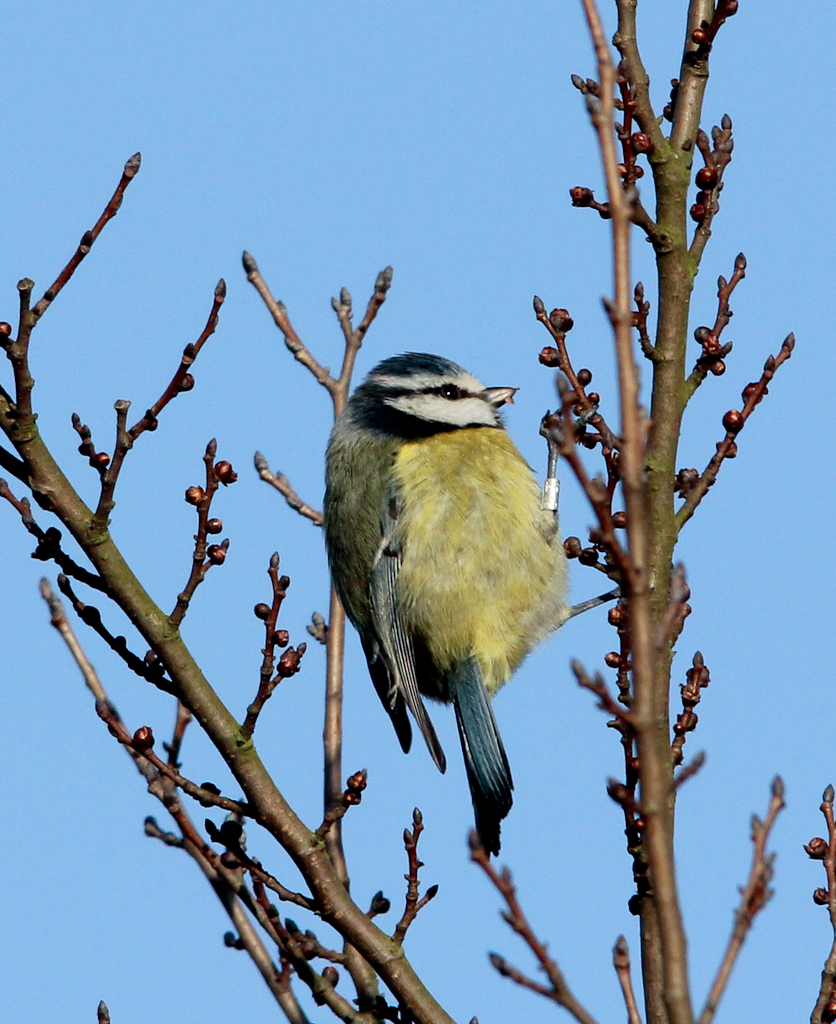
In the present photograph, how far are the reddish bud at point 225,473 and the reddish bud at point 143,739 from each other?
0.60 m

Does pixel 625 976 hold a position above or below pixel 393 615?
below

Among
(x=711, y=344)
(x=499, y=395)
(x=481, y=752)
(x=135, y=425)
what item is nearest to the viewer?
(x=135, y=425)

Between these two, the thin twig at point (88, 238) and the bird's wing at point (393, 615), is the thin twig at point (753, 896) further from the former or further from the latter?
the bird's wing at point (393, 615)

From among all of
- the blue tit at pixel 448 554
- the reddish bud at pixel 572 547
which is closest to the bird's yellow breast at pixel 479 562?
the blue tit at pixel 448 554

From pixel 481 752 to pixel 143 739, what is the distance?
5.50 ft

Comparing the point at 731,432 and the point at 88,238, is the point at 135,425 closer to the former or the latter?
the point at 88,238

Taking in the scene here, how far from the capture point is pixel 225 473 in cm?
315

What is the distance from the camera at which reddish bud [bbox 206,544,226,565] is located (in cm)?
308

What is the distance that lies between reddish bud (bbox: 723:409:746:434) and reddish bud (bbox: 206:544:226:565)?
1.33 m

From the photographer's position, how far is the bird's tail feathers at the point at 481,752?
14.5 feet

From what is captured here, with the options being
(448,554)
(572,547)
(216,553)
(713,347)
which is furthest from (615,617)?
(448,554)

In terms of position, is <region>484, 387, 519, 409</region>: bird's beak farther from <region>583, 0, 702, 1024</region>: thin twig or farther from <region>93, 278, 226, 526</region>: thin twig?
<region>583, 0, 702, 1024</region>: thin twig

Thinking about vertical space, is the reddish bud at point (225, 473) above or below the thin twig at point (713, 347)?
below

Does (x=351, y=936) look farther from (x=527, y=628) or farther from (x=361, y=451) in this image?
(x=361, y=451)
